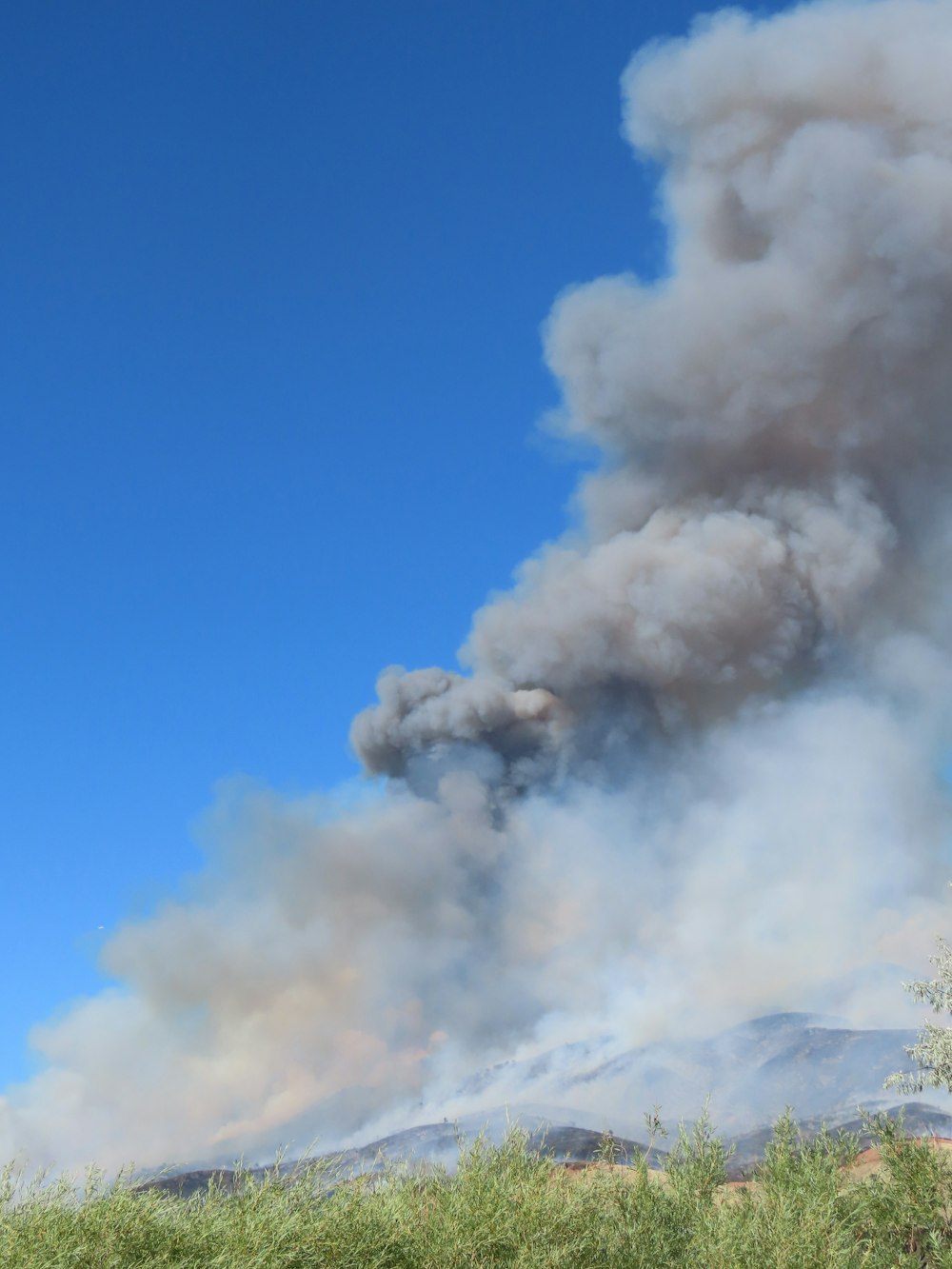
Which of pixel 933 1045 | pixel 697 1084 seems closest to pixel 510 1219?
pixel 933 1045

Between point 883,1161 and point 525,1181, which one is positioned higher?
point 525,1181

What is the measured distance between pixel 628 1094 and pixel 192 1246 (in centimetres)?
13912

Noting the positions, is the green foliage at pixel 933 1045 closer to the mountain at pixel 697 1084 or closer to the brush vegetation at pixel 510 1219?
the brush vegetation at pixel 510 1219

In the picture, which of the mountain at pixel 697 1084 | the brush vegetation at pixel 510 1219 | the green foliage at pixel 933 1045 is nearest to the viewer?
the brush vegetation at pixel 510 1219

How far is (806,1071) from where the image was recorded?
501ft

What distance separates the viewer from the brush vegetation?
1438 centimetres

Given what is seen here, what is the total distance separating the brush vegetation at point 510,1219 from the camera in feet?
47.2

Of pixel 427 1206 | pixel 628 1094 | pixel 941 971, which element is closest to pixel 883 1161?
pixel 941 971

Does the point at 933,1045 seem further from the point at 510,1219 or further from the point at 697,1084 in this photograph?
the point at 697,1084

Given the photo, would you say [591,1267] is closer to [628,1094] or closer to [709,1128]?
[709,1128]

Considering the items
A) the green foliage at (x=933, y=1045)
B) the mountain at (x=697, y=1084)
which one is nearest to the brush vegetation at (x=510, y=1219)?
the green foliage at (x=933, y=1045)

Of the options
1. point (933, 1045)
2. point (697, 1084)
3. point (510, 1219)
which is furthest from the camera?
point (697, 1084)

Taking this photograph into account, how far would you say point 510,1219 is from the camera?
17312 millimetres

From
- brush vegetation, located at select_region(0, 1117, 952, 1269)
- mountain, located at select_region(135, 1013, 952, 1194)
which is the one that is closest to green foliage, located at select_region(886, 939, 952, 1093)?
brush vegetation, located at select_region(0, 1117, 952, 1269)
